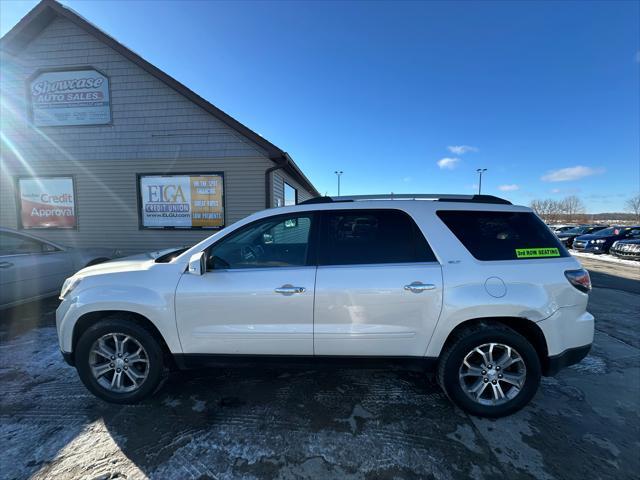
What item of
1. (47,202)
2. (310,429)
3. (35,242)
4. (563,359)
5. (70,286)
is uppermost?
(47,202)

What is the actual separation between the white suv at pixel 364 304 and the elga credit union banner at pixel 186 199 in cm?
536

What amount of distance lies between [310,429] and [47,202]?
993 cm

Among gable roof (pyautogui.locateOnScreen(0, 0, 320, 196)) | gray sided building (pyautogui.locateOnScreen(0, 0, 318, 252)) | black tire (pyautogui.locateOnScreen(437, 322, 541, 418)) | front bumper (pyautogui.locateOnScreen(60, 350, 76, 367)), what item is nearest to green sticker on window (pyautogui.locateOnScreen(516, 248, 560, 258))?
black tire (pyautogui.locateOnScreen(437, 322, 541, 418))

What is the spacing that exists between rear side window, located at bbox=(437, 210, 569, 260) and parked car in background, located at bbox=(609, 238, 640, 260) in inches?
580

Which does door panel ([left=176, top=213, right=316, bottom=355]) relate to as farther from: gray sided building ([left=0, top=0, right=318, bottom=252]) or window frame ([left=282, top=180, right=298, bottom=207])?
window frame ([left=282, top=180, right=298, bottom=207])

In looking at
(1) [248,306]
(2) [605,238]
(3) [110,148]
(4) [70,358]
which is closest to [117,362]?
(4) [70,358]

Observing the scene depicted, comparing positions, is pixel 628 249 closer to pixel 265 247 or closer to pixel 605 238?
pixel 605 238

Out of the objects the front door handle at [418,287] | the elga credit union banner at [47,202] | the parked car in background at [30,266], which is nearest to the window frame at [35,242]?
the parked car in background at [30,266]

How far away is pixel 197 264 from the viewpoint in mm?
2383

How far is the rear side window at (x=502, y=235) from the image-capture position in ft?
8.14

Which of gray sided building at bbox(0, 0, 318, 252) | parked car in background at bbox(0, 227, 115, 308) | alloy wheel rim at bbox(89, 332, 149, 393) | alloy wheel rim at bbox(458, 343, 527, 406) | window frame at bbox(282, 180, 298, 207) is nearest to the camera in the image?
alloy wheel rim at bbox(458, 343, 527, 406)

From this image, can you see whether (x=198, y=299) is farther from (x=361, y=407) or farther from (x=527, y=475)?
(x=527, y=475)

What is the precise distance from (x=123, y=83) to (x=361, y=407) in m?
9.63

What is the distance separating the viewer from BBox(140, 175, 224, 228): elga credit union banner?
7848 millimetres
